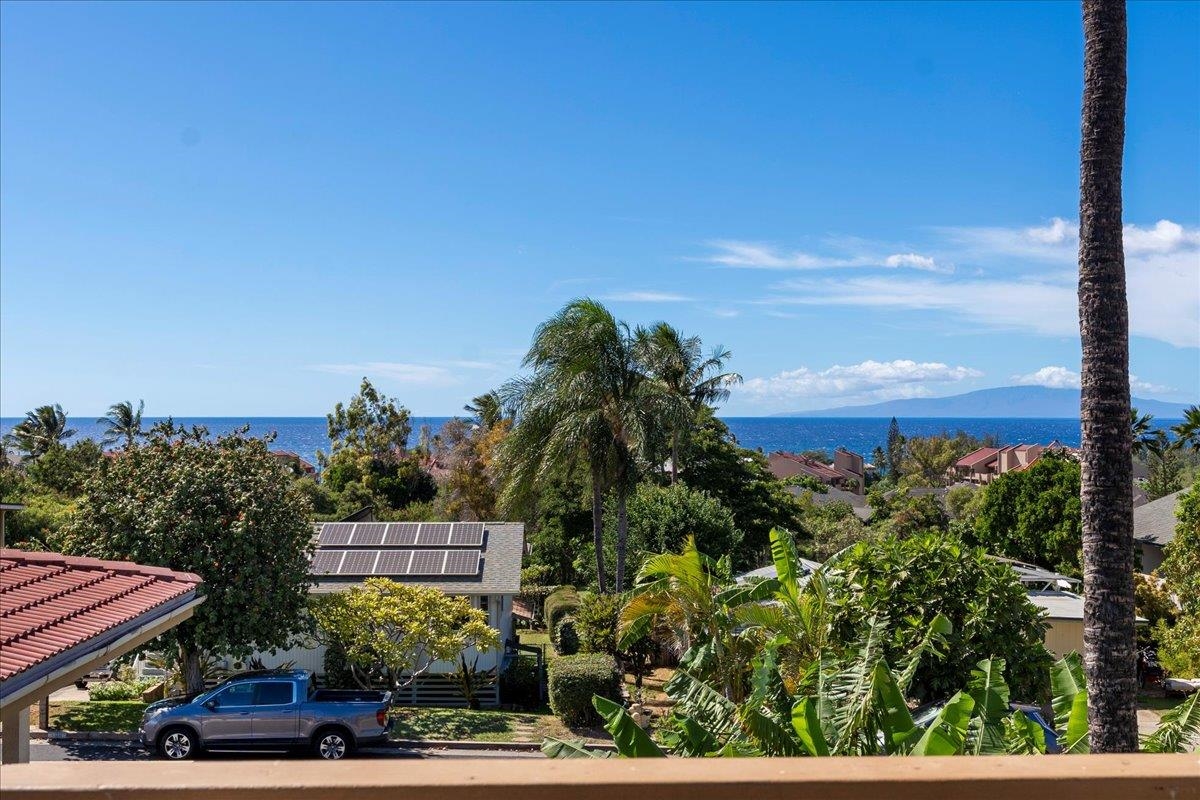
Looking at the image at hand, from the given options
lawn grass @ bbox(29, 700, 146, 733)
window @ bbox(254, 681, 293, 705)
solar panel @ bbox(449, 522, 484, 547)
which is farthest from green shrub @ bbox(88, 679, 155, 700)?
solar panel @ bbox(449, 522, 484, 547)

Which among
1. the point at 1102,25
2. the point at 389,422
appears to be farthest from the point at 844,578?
the point at 389,422

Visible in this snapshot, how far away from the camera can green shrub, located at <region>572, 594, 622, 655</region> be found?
24328 mm

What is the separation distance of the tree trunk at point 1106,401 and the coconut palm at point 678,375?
1951 cm

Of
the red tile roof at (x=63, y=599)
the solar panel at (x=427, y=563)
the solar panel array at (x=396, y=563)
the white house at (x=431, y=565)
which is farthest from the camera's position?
the solar panel array at (x=396, y=563)

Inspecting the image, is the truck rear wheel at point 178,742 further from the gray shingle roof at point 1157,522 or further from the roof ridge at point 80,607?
the gray shingle roof at point 1157,522

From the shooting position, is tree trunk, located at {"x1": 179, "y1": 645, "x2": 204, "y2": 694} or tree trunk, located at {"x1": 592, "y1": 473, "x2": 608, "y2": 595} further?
tree trunk, located at {"x1": 592, "y1": 473, "x2": 608, "y2": 595}

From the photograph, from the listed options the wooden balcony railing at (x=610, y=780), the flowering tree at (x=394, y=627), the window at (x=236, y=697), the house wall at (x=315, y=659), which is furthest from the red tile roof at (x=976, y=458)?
the wooden balcony railing at (x=610, y=780)

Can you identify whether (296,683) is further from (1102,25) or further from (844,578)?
(1102,25)

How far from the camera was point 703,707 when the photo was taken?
283 inches

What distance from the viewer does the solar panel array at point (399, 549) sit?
26906 mm

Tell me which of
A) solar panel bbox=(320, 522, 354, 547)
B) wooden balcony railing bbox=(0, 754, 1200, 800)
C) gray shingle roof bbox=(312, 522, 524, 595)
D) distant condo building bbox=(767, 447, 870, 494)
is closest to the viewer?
wooden balcony railing bbox=(0, 754, 1200, 800)

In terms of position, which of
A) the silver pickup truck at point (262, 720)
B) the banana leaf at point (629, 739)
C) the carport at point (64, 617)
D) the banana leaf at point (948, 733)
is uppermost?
the carport at point (64, 617)

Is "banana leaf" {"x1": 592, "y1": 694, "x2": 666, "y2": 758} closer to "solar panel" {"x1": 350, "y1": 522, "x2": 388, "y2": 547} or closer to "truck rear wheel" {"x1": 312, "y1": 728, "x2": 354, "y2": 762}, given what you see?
"truck rear wheel" {"x1": 312, "y1": 728, "x2": 354, "y2": 762}

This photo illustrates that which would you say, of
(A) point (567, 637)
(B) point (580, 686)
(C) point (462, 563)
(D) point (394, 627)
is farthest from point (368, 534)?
(B) point (580, 686)
